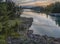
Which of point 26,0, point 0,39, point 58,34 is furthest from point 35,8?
point 0,39

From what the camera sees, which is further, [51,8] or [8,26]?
[51,8]

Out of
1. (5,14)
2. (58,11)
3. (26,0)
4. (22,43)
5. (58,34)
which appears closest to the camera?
(5,14)

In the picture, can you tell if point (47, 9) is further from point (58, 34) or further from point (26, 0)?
point (58, 34)

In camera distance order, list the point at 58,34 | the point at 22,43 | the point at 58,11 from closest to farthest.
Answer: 1. the point at 22,43
2. the point at 58,34
3. the point at 58,11

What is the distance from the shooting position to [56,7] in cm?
1362

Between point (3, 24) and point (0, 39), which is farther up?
point (3, 24)

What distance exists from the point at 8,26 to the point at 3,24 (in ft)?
0.20

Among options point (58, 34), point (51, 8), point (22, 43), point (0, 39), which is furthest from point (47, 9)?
point (0, 39)

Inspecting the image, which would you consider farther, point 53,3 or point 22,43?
point 53,3

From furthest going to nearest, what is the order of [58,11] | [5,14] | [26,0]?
[26,0] → [58,11] → [5,14]

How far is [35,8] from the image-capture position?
50.1ft

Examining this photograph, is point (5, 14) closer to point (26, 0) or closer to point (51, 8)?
point (51, 8)

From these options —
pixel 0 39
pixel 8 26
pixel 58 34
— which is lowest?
pixel 58 34

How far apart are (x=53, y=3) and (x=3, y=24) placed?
12245 mm
